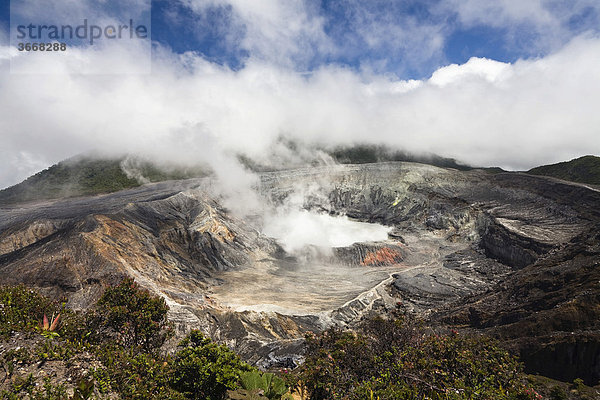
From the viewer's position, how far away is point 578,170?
10875 cm

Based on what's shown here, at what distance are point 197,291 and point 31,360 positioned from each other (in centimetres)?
3497

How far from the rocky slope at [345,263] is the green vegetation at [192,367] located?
14222mm

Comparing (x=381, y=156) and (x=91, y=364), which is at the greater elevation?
(x=381, y=156)

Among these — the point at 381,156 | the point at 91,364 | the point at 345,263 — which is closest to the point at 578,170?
the point at 381,156

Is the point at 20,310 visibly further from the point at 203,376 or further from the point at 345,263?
the point at 345,263

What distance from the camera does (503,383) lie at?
13039mm

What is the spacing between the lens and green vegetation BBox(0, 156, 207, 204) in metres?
92.3

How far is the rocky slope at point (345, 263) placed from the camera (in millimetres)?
32094

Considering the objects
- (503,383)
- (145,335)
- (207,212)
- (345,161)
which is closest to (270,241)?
(207,212)

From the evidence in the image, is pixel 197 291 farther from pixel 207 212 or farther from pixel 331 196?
pixel 331 196

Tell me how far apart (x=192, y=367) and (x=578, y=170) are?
140 m

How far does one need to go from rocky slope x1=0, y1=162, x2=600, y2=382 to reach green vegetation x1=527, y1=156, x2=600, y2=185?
110 ft

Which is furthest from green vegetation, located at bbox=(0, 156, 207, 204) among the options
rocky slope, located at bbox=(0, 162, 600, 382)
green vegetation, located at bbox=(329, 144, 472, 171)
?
green vegetation, located at bbox=(329, 144, 472, 171)

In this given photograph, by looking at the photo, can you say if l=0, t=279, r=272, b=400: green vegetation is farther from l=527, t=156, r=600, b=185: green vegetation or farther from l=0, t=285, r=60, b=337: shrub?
l=527, t=156, r=600, b=185: green vegetation
